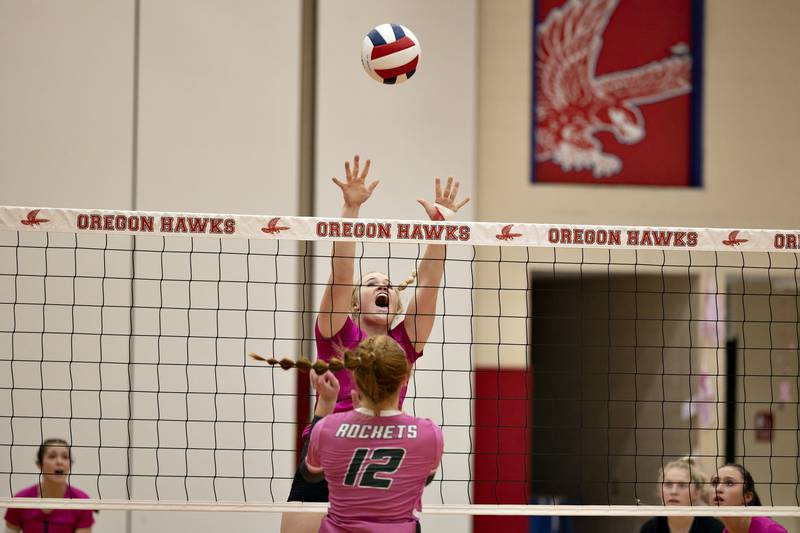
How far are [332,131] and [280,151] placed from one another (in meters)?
0.52

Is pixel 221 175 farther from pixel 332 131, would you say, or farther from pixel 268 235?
pixel 268 235

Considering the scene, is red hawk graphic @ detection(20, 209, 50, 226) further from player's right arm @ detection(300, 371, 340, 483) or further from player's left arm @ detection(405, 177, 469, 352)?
player's left arm @ detection(405, 177, 469, 352)

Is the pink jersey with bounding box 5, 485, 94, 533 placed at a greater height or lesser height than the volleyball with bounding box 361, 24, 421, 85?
lesser

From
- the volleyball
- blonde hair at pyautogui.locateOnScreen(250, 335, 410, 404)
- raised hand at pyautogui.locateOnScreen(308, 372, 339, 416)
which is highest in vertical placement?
the volleyball

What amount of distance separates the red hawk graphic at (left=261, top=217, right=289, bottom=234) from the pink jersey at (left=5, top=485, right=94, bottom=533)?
308 centimetres

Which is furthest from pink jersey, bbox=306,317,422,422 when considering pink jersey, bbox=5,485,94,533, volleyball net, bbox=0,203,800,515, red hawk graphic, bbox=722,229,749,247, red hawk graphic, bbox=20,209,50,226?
pink jersey, bbox=5,485,94,533

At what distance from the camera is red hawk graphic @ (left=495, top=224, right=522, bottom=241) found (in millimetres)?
4992

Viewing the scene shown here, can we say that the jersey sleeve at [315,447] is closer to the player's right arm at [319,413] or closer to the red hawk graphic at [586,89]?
the player's right arm at [319,413]

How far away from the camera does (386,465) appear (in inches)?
141

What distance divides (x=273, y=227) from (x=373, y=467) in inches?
66.4

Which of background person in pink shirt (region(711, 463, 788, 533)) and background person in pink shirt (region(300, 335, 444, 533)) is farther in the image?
background person in pink shirt (region(711, 463, 788, 533))

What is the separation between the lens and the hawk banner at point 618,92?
962 centimetres

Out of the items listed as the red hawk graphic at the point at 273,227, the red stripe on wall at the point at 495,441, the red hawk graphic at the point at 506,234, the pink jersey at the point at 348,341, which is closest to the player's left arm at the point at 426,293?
the pink jersey at the point at 348,341

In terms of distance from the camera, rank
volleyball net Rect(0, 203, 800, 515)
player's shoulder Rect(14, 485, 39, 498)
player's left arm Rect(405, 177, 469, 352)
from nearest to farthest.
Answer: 1. player's left arm Rect(405, 177, 469, 352)
2. player's shoulder Rect(14, 485, 39, 498)
3. volleyball net Rect(0, 203, 800, 515)
